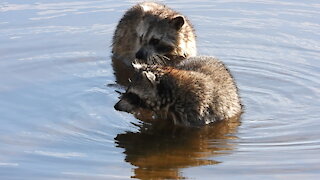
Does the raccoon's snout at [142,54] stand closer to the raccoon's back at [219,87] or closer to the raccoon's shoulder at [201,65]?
the raccoon's shoulder at [201,65]

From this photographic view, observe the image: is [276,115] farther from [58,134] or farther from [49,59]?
[49,59]

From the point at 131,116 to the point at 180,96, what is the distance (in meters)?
0.61

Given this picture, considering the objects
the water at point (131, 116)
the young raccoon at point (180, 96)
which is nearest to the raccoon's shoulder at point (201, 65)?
the young raccoon at point (180, 96)

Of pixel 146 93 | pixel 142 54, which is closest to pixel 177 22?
pixel 142 54

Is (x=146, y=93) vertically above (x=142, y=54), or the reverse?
(x=146, y=93)

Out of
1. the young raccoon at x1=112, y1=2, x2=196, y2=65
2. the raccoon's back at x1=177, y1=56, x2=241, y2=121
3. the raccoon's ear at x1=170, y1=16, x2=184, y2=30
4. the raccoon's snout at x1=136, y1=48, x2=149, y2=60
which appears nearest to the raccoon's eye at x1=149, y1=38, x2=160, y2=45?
the young raccoon at x1=112, y1=2, x2=196, y2=65

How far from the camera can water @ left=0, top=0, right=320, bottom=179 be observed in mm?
6922

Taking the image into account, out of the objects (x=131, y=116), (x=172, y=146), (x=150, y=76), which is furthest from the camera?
(x=131, y=116)

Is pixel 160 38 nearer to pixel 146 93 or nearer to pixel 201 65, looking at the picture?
pixel 201 65

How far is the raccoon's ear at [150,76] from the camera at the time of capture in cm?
792

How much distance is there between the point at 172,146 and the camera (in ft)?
24.8

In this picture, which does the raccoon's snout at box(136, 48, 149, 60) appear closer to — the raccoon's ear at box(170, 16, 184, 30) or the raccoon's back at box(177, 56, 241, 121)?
the raccoon's ear at box(170, 16, 184, 30)

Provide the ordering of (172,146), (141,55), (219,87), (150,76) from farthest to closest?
(141,55)
(219,87)
(150,76)
(172,146)

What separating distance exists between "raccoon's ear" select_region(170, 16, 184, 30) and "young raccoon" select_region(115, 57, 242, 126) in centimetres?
225
